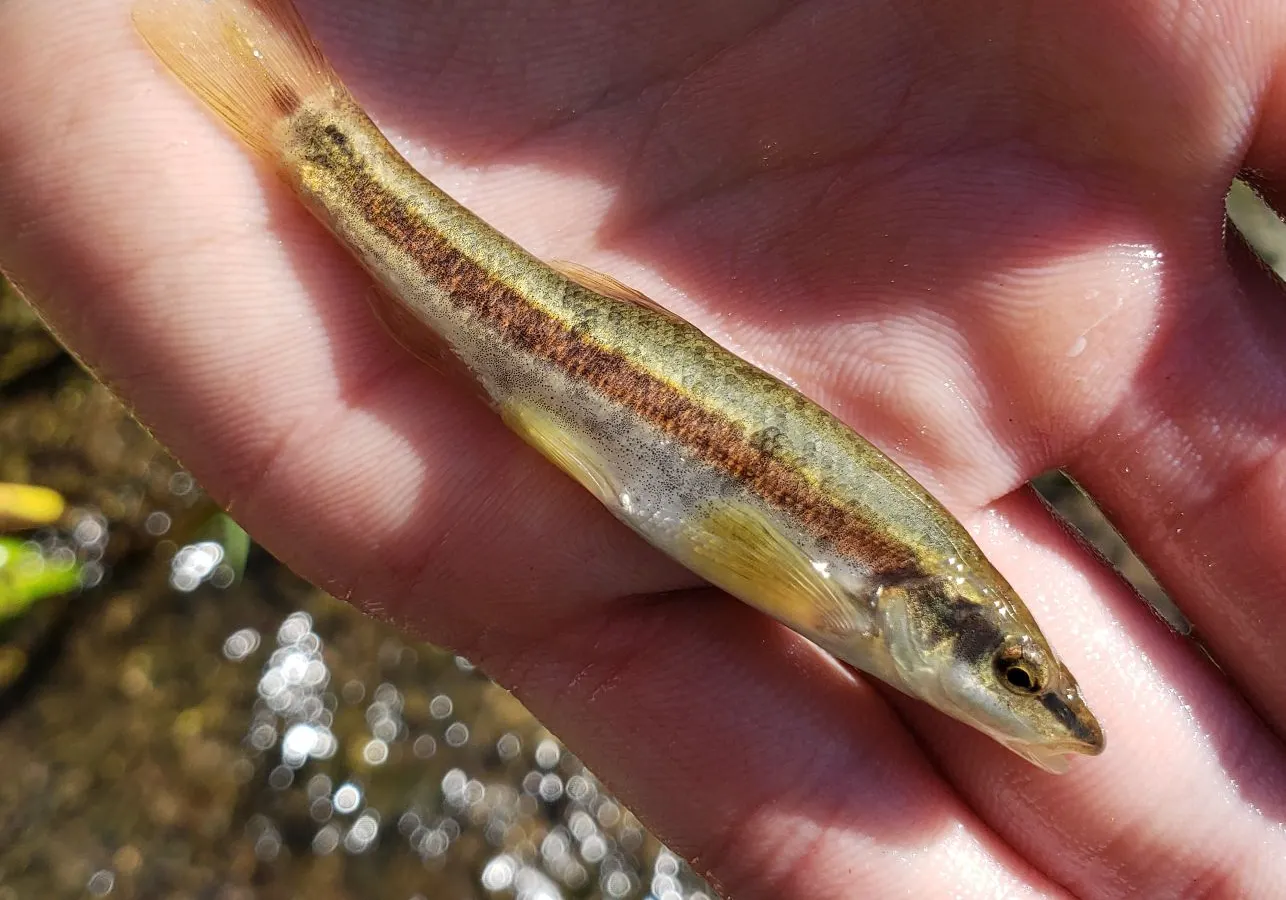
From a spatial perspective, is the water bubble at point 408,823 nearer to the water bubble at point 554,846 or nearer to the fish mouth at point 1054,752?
the water bubble at point 554,846

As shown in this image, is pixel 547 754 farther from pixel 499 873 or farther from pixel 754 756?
pixel 754 756

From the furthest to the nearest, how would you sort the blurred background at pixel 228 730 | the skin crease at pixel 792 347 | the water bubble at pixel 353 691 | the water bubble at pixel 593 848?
1. the water bubble at pixel 353 691
2. the water bubble at pixel 593 848
3. the blurred background at pixel 228 730
4. the skin crease at pixel 792 347

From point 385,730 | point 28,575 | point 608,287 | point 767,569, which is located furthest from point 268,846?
point 608,287

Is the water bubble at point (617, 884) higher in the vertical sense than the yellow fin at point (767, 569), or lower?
lower

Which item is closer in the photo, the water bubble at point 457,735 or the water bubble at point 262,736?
the water bubble at point 262,736

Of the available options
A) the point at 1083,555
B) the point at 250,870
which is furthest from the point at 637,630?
the point at 250,870

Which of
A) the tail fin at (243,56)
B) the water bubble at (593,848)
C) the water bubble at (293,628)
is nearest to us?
the tail fin at (243,56)

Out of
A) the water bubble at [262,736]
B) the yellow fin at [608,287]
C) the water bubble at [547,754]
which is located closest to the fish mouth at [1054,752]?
the yellow fin at [608,287]

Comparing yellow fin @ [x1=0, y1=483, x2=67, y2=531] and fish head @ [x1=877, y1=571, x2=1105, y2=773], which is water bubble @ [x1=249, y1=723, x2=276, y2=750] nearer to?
yellow fin @ [x1=0, y1=483, x2=67, y2=531]
